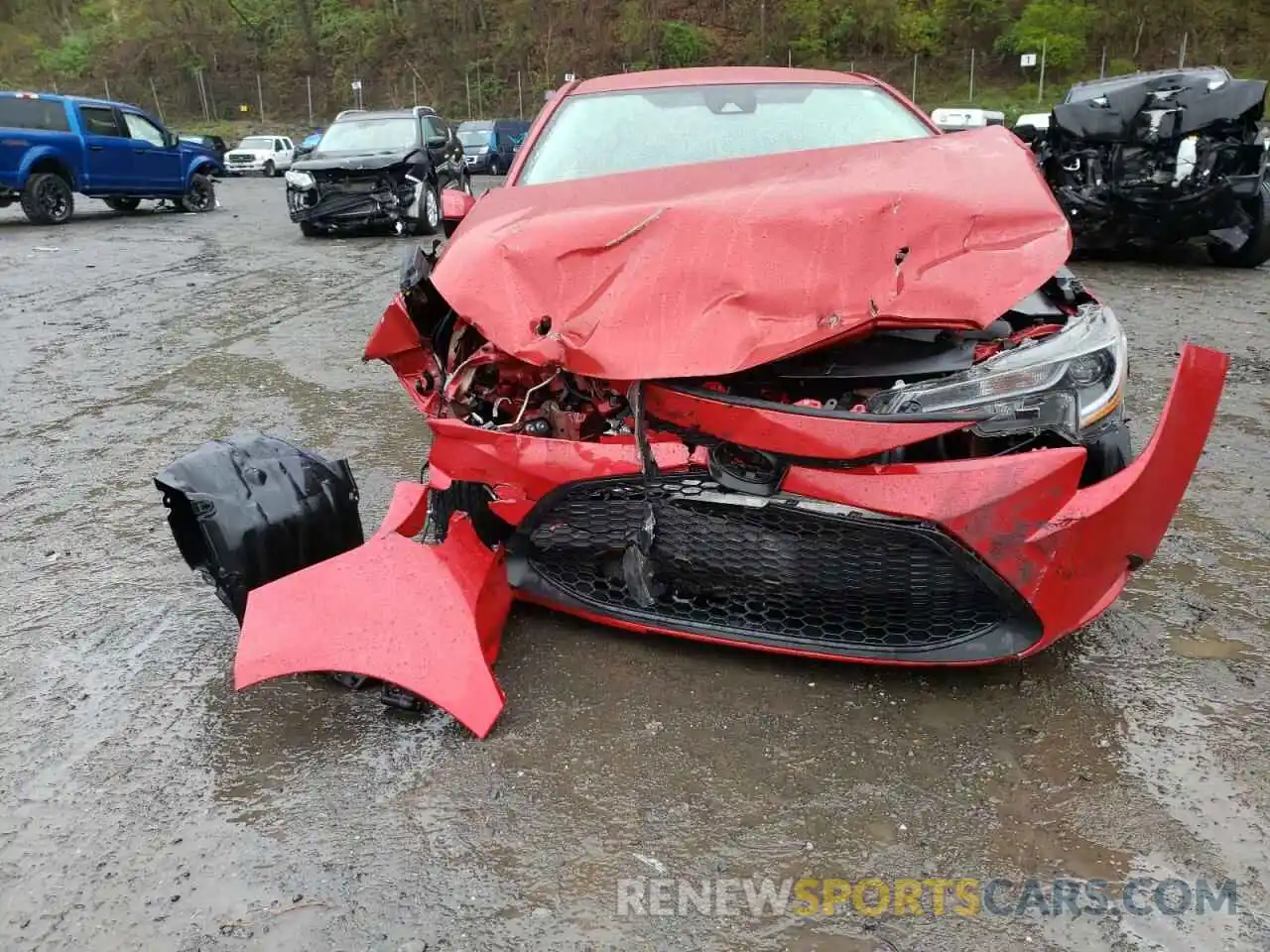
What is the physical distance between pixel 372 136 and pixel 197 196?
5.80 metres

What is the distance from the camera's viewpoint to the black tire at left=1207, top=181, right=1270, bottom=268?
27.1 ft

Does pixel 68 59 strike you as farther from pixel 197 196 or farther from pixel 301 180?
pixel 301 180

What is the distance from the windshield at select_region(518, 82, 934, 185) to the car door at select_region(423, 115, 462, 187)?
358 inches

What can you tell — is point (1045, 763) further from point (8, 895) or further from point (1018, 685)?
point (8, 895)

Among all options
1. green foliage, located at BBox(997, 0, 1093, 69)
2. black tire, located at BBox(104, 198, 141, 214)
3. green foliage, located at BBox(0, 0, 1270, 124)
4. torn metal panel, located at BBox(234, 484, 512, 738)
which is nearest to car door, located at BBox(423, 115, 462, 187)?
black tire, located at BBox(104, 198, 141, 214)

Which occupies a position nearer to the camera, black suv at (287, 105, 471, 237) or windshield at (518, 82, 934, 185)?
windshield at (518, 82, 934, 185)

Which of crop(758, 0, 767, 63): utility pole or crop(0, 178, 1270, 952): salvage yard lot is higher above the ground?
crop(758, 0, 767, 63): utility pole

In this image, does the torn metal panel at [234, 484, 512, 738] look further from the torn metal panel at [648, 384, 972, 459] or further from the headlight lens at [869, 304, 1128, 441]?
the headlight lens at [869, 304, 1128, 441]

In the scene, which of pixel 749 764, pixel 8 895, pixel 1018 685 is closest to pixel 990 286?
pixel 1018 685

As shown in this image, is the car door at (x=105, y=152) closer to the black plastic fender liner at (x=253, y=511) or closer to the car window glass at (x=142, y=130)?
the car window glass at (x=142, y=130)

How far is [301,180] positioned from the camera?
11.6m

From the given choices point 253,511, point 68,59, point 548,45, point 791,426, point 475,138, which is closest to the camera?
point 791,426

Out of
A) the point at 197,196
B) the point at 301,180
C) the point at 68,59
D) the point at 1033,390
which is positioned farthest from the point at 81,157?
the point at 68,59

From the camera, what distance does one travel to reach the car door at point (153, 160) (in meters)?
14.7
